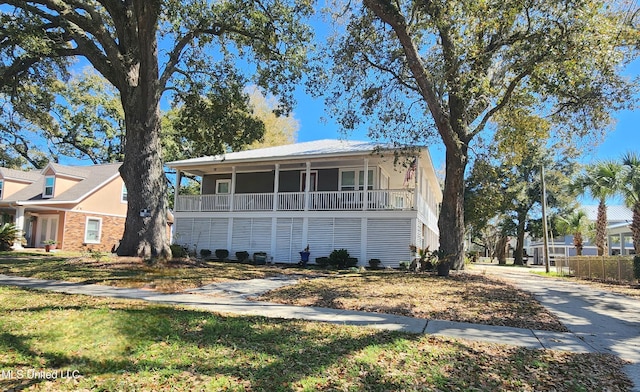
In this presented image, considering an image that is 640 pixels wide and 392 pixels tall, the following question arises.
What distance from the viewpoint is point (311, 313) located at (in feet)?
25.1

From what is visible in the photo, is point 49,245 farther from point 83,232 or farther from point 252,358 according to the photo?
point 252,358

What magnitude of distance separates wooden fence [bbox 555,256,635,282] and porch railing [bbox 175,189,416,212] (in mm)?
8773

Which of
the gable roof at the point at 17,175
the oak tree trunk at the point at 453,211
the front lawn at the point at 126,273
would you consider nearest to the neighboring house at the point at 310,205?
the oak tree trunk at the point at 453,211

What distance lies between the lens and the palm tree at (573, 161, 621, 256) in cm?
1900

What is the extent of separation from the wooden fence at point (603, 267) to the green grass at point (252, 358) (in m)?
14.2

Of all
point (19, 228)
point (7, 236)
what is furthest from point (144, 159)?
point (19, 228)

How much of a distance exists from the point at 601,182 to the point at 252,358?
20.4m

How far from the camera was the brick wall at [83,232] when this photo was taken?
26.0m

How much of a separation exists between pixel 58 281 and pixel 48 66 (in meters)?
11.5

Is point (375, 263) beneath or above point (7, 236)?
beneath

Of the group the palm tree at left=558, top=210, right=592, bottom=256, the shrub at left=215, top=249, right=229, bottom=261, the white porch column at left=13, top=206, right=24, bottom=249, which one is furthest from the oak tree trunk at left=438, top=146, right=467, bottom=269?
the palm tree at left=558, top=210, right=592, bottom=256

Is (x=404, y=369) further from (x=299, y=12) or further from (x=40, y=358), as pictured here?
(x=299, y=12)

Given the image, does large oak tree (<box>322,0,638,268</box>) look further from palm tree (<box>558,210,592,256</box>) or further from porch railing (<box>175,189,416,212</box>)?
palm tree (<box>558,210,592,256</box>)

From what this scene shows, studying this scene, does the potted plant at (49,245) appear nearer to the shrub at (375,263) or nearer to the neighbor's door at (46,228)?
the neighbor's door at (46,228)
